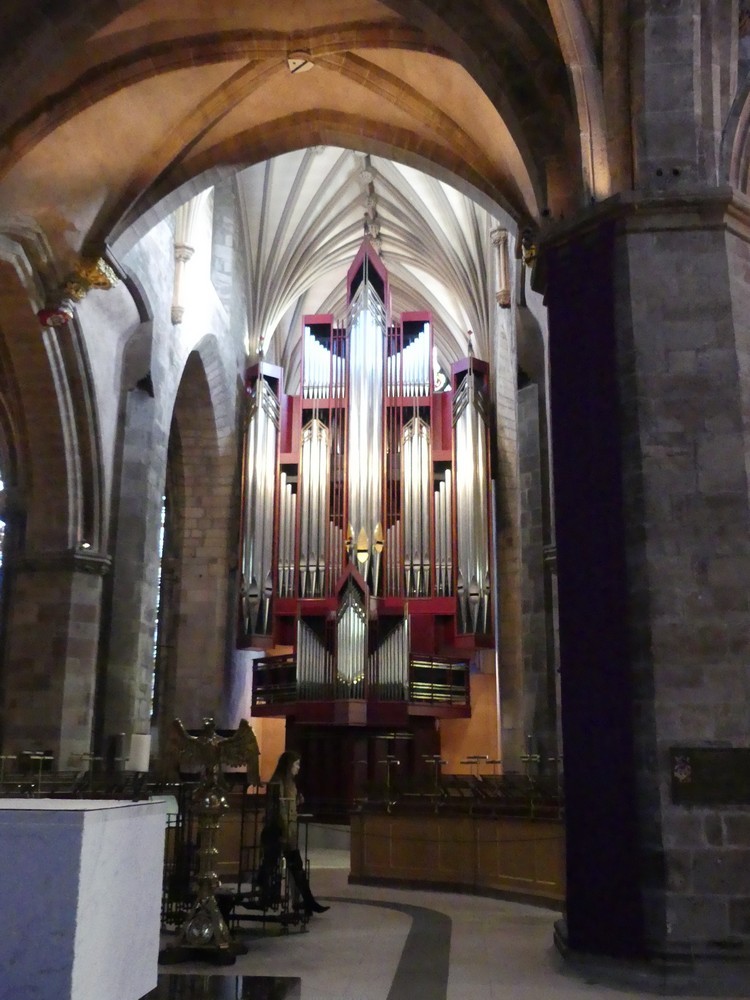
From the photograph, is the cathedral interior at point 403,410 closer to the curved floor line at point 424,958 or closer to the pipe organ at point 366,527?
the pipe organ at point 366,527

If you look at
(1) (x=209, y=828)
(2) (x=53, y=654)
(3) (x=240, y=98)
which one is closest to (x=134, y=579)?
(2) (x=53, y=654)

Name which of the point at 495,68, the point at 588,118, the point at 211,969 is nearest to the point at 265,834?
the point at 211,969

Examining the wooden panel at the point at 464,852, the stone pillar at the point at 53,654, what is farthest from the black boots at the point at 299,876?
the stone pillar at the point at 53,654

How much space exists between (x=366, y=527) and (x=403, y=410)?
2640mm

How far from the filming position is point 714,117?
7047 mm

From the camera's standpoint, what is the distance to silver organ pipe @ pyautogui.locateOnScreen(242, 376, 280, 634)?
17828mm

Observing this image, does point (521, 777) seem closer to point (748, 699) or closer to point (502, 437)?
point (748, 699)

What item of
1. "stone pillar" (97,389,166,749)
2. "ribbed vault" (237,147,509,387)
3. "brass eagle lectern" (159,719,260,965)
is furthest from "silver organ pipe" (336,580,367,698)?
"brass eagle lectern" (159,719,260,965)

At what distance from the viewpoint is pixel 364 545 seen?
58.5 ft

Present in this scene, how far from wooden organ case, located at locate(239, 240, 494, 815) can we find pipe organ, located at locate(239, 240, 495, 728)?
27 millimetres

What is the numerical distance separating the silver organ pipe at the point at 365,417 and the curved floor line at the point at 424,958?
984cm

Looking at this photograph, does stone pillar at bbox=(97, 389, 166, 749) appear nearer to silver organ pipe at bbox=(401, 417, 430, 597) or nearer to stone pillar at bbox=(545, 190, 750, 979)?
silver organ pipe at bbox=(401, 417, 430, 597)

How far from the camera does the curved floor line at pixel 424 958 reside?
5.28 m

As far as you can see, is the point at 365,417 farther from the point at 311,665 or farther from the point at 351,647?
the point at 311,665
